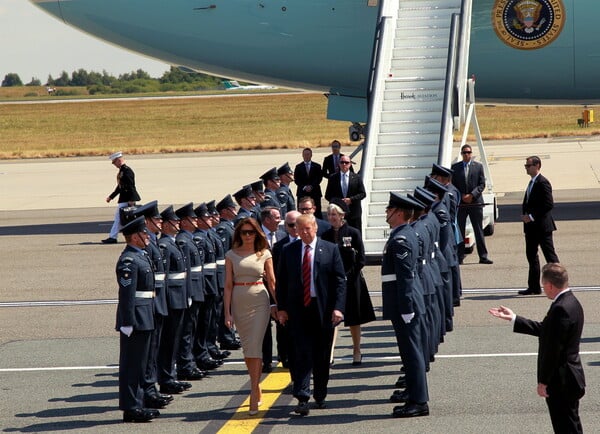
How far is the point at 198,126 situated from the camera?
77625 millimetres

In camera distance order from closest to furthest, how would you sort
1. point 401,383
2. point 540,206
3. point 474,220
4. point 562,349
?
point 562,349, point 401,383, point 540,206, point 474,220

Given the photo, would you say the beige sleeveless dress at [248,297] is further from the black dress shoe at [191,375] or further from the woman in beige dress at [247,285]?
the black dress shoe at [191,375]

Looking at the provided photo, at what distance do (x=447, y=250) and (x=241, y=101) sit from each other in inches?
3924

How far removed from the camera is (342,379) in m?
11.7

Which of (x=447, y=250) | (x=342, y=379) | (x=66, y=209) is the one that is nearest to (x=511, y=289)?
(x=447, y=250)

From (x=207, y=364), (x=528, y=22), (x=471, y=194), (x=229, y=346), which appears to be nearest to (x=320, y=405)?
(x=207, y=364)

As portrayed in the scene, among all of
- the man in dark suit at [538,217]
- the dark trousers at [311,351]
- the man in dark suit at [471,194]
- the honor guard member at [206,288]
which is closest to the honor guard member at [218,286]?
the honor guard member at [206,288]

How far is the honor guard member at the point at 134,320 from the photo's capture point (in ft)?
33.4

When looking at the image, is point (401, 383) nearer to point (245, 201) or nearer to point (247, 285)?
point (247, 285)

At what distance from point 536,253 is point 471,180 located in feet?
9.60

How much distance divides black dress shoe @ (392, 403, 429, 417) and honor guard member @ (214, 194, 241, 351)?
→ 3.42 metres

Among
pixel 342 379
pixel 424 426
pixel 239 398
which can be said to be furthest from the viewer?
pixel 342 379

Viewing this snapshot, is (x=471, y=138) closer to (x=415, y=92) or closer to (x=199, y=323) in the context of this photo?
(x=415, y=92)

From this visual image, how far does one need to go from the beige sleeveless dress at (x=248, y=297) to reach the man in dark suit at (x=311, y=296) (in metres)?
0.19
